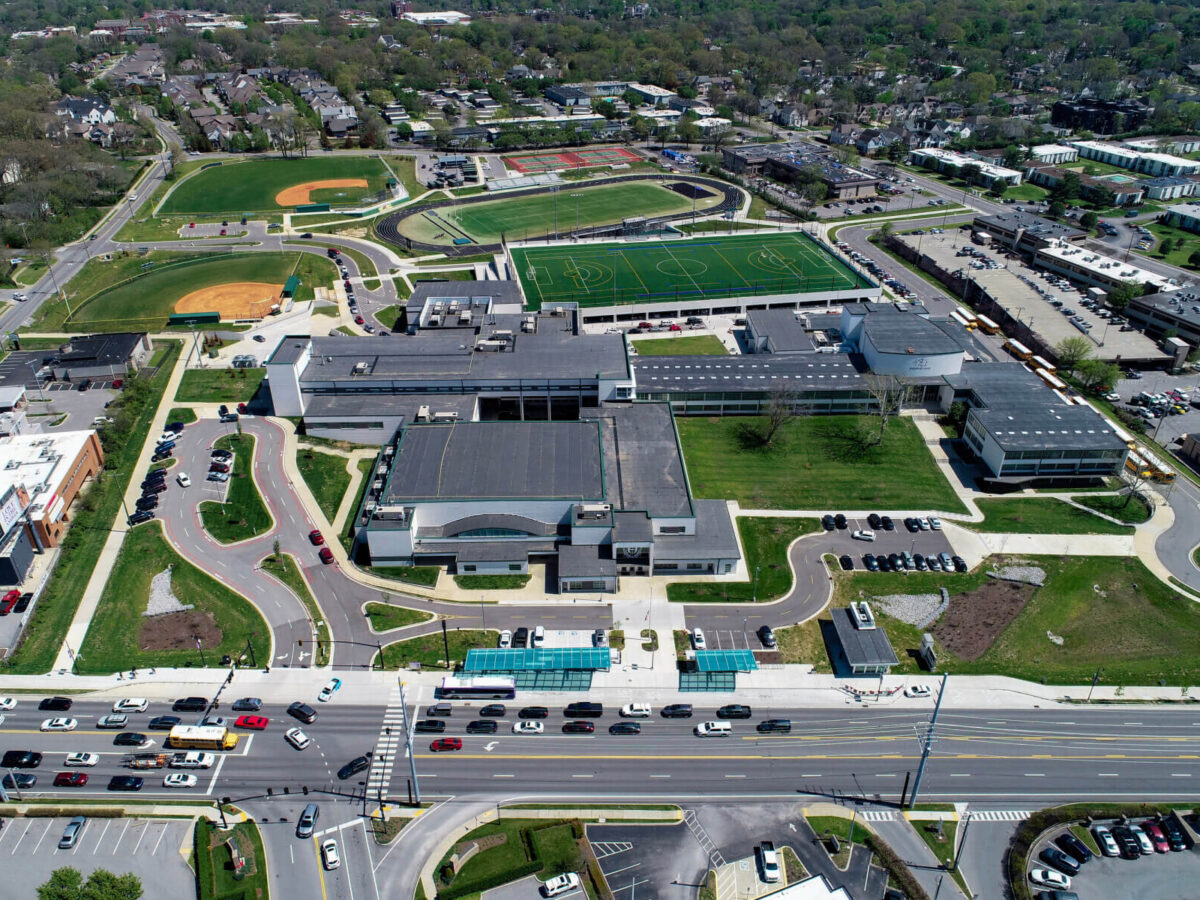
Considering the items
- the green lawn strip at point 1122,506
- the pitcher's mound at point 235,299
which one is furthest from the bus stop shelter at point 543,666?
the pitcher's mound at point 235,299

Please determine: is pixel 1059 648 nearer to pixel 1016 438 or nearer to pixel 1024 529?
pixel 1024 529

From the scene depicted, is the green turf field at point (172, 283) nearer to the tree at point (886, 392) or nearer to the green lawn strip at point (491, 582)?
the green lawn strip at point (491, 582)

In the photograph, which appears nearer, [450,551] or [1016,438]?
[450,551]

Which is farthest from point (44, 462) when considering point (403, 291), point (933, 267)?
point (933, 267)

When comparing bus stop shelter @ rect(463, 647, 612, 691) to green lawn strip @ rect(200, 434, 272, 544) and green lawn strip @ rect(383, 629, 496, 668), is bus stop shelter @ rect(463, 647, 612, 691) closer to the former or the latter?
green lawn strip @ rect(383, 629, 496, 668)

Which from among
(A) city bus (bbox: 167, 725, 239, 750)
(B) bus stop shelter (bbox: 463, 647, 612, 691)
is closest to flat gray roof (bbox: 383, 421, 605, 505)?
(B) bus stop shelter (bbox: 463, 647, 612, 691)

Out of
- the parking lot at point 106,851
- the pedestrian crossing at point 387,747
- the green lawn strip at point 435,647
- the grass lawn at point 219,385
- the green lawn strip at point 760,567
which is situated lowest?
the parking lot at point 106,851

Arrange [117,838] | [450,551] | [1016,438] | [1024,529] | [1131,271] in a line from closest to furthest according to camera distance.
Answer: [117,838] < [450,551] < [1024,529] < [1016,438] < [1131,271]
